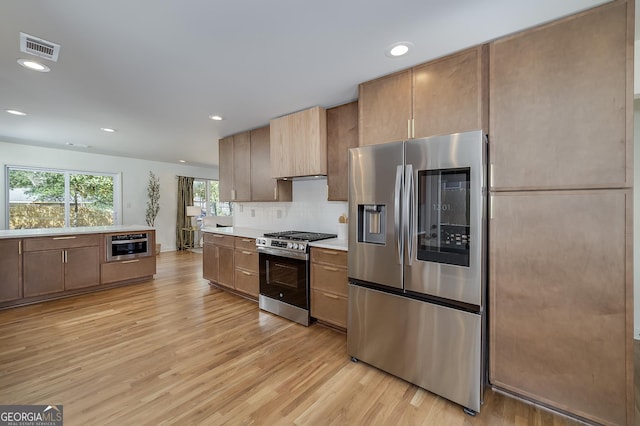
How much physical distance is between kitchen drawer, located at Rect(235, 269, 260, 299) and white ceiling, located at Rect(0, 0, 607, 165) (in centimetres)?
203

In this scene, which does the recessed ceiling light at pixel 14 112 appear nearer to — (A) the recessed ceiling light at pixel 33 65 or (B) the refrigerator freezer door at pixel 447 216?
(A) the recessed ceiling light at pixel 33 65

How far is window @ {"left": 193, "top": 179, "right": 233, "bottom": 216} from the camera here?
8.30m

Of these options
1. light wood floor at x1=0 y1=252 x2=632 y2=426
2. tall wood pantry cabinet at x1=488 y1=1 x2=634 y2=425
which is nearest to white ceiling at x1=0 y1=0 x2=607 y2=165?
tall wood pantry cabinet at x1=488 y1=1 x2=634 y2=425

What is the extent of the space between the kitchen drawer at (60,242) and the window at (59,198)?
280 cm

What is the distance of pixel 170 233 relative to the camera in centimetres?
765

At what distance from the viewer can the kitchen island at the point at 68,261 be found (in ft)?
11.1

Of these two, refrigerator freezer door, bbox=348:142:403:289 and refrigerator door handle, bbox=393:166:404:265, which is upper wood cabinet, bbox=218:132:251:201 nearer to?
refrigerator freezer door, bbox=348:142:403:289

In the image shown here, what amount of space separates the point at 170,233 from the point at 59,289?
13.3 feet

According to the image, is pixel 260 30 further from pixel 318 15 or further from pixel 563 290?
pixel 563 290

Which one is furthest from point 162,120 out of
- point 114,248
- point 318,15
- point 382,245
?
point 382,245

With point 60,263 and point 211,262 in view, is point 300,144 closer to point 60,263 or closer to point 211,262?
point 211,262

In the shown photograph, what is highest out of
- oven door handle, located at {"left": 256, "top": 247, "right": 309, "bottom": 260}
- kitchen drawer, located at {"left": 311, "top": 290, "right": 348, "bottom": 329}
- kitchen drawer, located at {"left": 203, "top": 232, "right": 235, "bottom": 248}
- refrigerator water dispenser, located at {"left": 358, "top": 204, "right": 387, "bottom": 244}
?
refrigerator water dispenser, located at {"left": 358, "top": 204, "right": 387, "bottom": 244}

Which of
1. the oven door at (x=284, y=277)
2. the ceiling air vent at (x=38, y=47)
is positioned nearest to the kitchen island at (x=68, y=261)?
the oven door at (x=284, y=277)

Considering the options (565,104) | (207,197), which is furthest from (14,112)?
(565,104)
